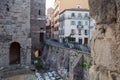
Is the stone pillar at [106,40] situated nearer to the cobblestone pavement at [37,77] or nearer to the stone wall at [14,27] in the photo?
the cobblestone pavement at [37,77]

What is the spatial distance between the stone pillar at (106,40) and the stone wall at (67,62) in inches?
473

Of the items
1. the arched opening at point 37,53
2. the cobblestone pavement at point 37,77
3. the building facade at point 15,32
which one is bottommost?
the cobblestone pavement at point 37,77

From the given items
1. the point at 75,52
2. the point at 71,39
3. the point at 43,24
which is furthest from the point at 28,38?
the point at 71,39

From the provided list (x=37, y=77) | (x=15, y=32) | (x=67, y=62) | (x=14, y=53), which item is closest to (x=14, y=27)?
(x=15, y=32)

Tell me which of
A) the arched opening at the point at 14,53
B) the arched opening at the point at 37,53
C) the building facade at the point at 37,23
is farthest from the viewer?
the arched opening at the point at 37,53

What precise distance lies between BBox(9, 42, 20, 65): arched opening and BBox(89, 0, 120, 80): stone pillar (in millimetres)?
23577

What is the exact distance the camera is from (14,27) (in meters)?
24.0

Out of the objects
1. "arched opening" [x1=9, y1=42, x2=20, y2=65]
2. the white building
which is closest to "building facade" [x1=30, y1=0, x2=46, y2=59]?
"arched opening" [x1=9, y1=42, x2=20, y2=65]

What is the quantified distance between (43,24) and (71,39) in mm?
10386

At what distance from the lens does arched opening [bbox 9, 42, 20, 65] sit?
82.8 ft

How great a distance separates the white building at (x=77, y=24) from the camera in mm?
41031

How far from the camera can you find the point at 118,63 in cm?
183

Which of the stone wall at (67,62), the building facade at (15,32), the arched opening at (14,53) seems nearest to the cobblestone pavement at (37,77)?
the stone wall at (67,62)

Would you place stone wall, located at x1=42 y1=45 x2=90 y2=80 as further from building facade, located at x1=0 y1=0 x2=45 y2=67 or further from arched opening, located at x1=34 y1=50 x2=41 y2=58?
building facade, located at x1=0 y1=0 x2=45 y2=67
